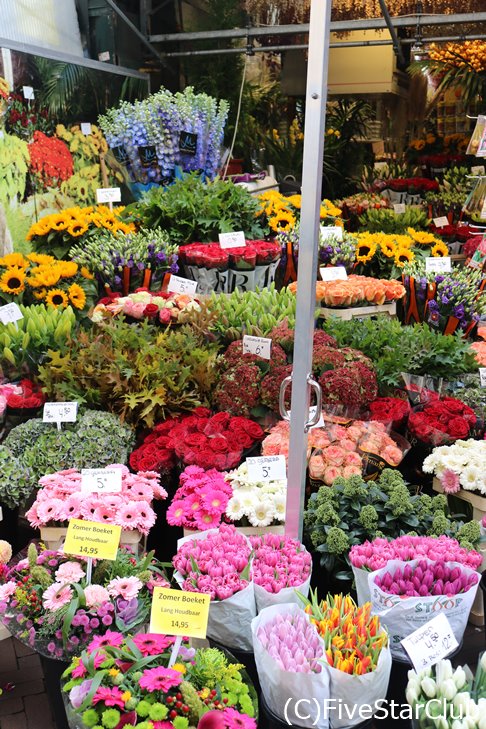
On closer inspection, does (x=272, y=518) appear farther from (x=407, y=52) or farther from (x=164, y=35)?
(x=407, y=52)

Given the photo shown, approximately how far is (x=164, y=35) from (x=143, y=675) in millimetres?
6756

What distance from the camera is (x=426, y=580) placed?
201 cm

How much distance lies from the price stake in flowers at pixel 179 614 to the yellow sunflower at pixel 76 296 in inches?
96.9

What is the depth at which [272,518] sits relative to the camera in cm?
247

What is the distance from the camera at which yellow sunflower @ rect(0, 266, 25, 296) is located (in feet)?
13.0

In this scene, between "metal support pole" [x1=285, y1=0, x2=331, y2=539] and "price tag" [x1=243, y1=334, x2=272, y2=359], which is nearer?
"metal support pole" [x1=285, y1=0, x2=331, y2=539]

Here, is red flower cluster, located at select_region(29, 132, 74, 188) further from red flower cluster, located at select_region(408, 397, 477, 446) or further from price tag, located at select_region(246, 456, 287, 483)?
price tag, located at select_region(246, 456, 287, 483)

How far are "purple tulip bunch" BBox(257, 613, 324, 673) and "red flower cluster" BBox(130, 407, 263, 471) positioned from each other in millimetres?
974

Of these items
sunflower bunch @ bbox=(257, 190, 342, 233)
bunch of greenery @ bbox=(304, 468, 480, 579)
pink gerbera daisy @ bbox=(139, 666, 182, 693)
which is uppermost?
sunflower bunch @ bbox=(257, 190, 342, 233)

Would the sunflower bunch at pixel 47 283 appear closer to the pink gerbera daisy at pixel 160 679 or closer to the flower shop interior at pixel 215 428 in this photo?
the flower shop interior at pixel 215 428

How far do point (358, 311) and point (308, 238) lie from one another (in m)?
2.38

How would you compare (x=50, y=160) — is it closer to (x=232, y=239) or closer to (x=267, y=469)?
(x=232, y=239)

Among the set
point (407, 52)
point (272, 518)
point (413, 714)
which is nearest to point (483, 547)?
point (272, 518)

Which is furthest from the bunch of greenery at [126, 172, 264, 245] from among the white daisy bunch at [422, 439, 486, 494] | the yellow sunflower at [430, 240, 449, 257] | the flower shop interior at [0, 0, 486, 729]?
the white daisy bunch at [422, 439, 486, 494]
